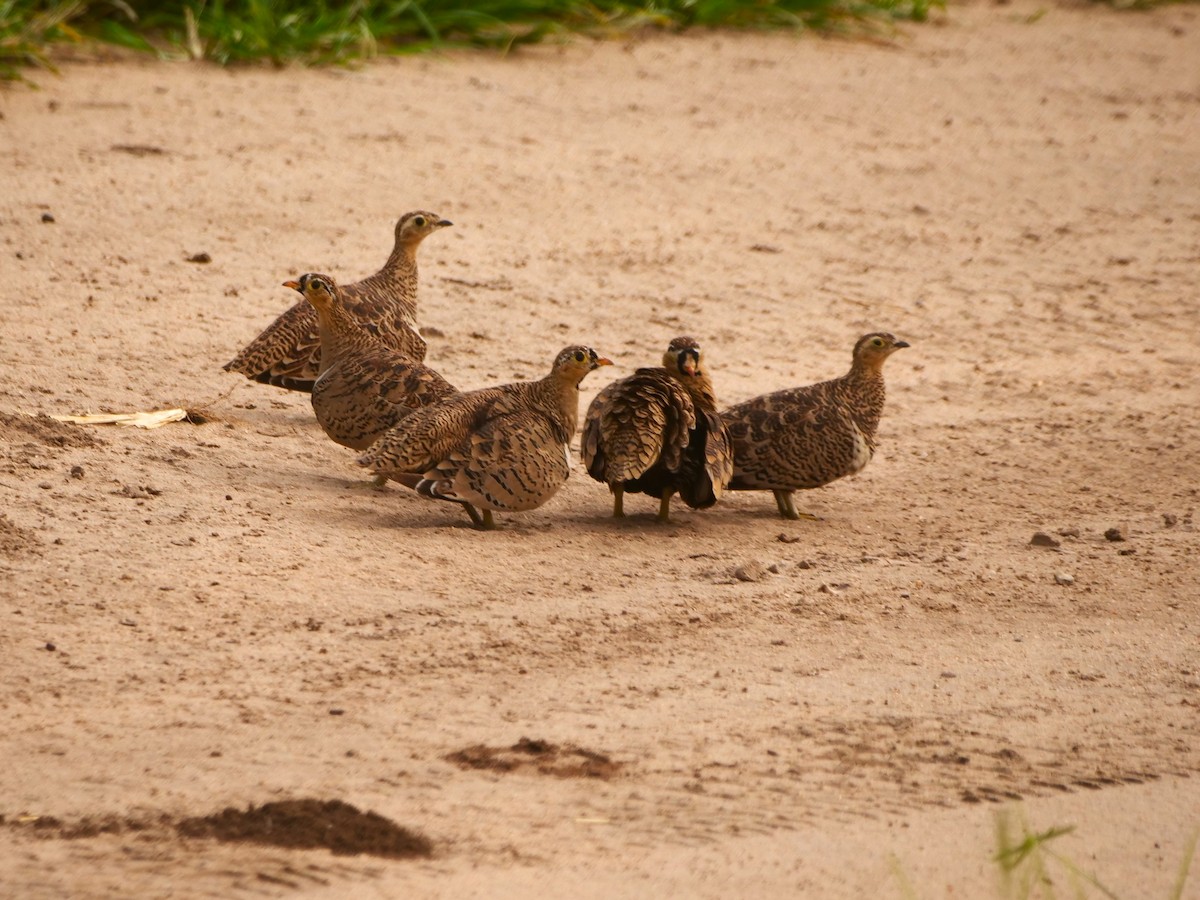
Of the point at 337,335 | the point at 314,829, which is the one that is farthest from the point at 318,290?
the point at 314,829

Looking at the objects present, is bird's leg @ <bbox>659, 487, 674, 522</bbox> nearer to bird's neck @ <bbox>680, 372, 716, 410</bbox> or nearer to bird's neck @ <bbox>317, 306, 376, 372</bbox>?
bird's neck @ <bbox>680, 372, 716, 410</bbox>

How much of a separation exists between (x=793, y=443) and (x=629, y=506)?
781 millimetres

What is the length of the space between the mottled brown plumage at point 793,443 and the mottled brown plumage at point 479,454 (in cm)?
82

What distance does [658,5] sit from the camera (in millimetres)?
13484

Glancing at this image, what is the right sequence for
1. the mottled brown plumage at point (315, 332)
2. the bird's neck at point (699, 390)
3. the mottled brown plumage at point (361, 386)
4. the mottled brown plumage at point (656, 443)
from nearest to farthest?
the mottled brown plumage at point (656, 443), the mottled brown plumage at point (361, 386), the bird's neck at point (699, 390), the mottled brown plumage at point (315, 332)

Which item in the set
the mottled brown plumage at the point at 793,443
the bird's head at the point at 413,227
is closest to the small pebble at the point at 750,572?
the mottled brown plumage at the point at 793,443

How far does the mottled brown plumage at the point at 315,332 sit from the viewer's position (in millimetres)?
7699

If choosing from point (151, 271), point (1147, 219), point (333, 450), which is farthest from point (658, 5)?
point (333, 450)

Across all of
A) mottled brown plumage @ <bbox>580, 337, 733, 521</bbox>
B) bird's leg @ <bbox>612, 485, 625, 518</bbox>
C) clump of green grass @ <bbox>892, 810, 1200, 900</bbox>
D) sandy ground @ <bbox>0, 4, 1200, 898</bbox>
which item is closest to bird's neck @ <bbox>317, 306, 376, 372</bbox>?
sandy ground @ <bbox>0, 4, 1200, 898</bbox>

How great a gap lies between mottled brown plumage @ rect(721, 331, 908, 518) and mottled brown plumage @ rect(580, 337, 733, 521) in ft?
0.53

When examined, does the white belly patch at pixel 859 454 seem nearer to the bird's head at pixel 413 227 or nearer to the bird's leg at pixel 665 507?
the bird's leg at pixel 665 507

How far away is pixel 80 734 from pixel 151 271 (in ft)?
16.4

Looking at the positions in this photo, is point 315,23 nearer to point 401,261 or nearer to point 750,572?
point 401,261

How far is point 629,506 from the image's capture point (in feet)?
24.0
